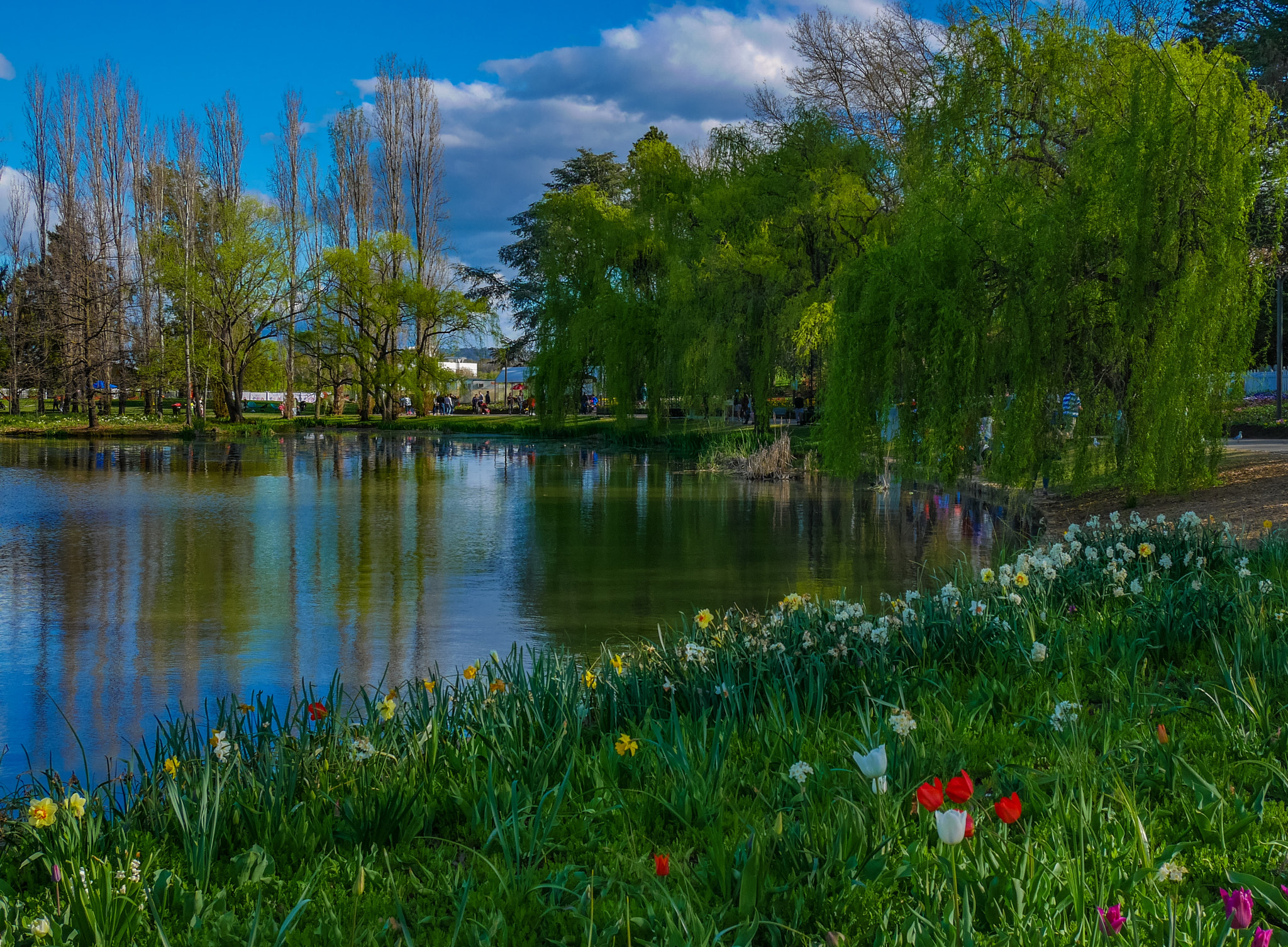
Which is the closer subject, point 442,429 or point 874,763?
point 874,763

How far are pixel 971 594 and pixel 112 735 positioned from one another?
16.3 ft

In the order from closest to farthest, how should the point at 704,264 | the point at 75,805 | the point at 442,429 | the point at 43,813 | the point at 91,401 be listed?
1. the point at 43,813
2. the point at 75,805
3. the point at 704,264
4. the point at 91,401
5. the point at 442,429

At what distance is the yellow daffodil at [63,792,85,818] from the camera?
3156mm

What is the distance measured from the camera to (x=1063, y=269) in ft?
42.3

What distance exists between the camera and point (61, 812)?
3.37 metres

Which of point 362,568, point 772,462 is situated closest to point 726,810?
point 362,568

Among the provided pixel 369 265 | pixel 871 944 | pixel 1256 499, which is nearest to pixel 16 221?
pixel 369 265

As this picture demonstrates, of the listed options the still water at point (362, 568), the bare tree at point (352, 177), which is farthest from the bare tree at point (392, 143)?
the still water at point (362, 568)

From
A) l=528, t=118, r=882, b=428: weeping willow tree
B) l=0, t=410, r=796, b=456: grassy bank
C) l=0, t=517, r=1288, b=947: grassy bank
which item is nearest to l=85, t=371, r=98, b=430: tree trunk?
l=0, t=410, r=796, b=456: grassy bank

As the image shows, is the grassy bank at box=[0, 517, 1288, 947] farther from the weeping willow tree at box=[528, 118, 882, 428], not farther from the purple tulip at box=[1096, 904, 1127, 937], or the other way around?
the weeping willow tree at box=[528, 118, 882, 428]

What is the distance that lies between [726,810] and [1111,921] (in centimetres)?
159

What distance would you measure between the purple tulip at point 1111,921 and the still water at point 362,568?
4685mm

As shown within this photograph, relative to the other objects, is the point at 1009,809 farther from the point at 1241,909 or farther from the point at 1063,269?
the point at 1063,269

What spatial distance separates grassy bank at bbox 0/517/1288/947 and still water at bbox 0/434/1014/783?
2.05m
